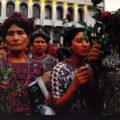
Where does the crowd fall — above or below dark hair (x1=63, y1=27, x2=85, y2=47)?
below

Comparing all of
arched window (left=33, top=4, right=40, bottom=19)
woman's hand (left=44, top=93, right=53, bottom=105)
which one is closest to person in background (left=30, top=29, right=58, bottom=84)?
woman's hand (left=44, top=93, right=53, bottom=105)

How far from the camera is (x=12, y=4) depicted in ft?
124

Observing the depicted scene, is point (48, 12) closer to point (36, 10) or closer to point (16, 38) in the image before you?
point (36, 10)

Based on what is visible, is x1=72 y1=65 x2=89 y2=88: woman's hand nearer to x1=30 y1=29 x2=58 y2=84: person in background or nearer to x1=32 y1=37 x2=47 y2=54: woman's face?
x1=30 y1=29 x2=58 y2=84: person in background

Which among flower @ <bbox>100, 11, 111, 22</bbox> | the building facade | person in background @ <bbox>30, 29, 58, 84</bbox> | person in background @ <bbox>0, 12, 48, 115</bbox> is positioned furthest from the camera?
the building facade

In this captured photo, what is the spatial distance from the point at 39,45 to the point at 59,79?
1.23m

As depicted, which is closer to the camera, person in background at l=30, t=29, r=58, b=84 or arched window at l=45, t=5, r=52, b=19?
person in background at l=30, t=29, r=58, b=84

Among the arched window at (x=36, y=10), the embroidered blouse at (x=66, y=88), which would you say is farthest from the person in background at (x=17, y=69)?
the arched window at (x=36, y=10)

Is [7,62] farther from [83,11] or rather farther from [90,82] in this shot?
[83,11]

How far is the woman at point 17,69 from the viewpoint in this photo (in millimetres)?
2674

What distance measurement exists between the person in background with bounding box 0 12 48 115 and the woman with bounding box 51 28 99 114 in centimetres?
19

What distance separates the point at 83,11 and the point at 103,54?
37863mm

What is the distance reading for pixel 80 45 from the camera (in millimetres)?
2820

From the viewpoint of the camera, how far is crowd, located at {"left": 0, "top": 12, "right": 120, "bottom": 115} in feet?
8.59
